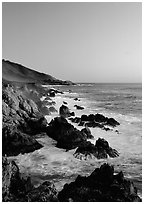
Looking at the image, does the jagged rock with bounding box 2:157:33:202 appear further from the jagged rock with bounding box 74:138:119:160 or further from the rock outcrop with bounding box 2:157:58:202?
the jagged rock with bounding box 74:138:119:160

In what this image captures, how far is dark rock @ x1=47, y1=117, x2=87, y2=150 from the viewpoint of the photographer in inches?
A: 508

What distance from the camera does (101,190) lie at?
24.0ft

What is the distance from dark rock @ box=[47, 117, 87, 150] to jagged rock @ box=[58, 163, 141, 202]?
188 inches

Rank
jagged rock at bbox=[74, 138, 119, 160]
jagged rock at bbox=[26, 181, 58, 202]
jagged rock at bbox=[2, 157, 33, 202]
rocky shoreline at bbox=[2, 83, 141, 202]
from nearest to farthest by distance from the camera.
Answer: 1. jagged rock at bbox=[26, 181, 58, 202]
2. jagged rock at bbox=[2, 157, 33, 202]
3. rocky shoreline at bbox=[2, 83, 141, 202]
4. jagged rock at bbox=[74, 138, 119, 160]

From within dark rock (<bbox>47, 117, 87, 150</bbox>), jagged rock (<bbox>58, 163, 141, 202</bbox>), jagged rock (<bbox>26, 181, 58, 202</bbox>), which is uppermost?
dark rock (<bbox>47, 117, 87, 150</bbox>)

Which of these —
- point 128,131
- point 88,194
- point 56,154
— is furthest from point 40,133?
point 88,194

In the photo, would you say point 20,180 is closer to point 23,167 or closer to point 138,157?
point 23,167

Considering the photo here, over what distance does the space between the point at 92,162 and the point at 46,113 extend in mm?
13577

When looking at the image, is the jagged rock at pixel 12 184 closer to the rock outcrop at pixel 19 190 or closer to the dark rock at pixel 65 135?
the rock outcrop at pixel 19 190

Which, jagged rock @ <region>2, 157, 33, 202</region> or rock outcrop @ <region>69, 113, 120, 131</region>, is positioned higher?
rock outcrop @ <region>69, 113, 120, 131</region>

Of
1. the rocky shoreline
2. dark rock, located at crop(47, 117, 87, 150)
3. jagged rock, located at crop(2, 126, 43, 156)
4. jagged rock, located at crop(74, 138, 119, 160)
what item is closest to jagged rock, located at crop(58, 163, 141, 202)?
the rocky shoreline

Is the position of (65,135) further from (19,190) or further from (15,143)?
(19,190)

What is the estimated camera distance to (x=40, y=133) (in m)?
15.8

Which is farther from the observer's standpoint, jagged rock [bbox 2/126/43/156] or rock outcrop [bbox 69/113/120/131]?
rock outcrop [bbox 69/113/120/131]
